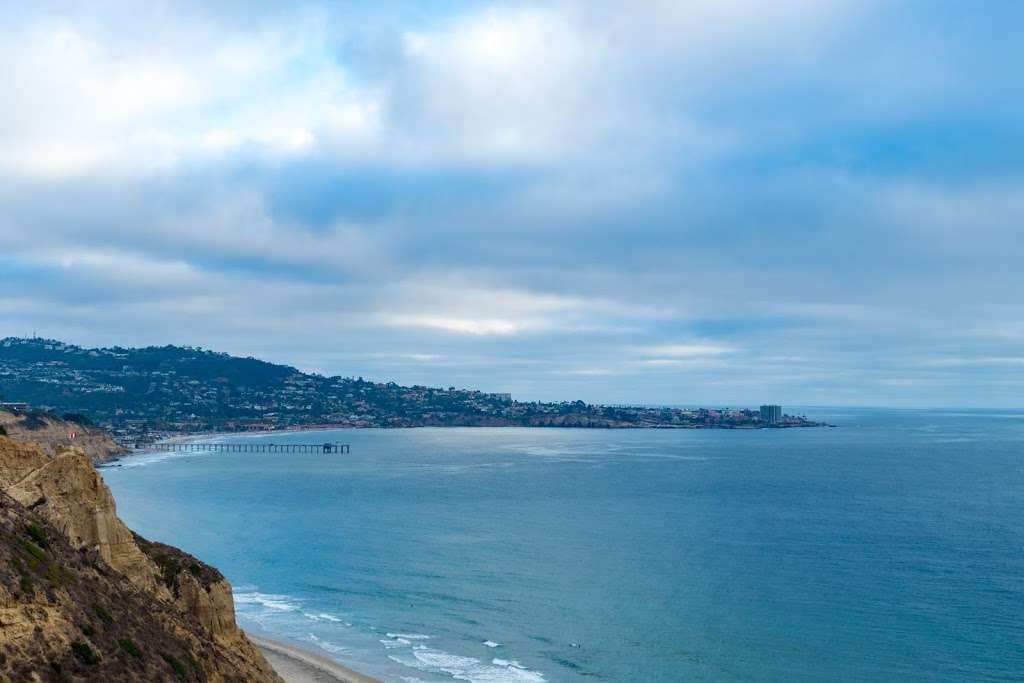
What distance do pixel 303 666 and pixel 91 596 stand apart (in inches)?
824

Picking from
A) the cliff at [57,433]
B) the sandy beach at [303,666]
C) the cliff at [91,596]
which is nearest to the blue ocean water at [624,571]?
the sandy beach at [303,666]

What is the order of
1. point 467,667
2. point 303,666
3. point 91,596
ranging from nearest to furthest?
1. point 91,596
2. point 303,666
3. point 467,667

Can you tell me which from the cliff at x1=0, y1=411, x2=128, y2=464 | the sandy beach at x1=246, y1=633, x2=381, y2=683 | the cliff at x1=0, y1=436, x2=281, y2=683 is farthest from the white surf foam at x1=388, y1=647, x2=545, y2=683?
the cliff at x1=0, y1=411, x2=128, y2=464

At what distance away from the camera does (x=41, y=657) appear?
18484 mm

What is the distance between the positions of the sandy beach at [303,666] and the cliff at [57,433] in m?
83.3

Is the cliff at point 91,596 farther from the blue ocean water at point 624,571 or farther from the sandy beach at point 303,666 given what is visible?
the blue ocean water at point 624,571

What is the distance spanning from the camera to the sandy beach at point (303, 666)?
40.4 m

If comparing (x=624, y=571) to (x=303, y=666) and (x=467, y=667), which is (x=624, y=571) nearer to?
(x=467, y=667)

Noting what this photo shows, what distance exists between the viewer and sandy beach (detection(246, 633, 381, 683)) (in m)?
40.4

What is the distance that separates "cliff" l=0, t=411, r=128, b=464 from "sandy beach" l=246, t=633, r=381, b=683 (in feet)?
273

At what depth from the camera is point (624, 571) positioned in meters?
65.2

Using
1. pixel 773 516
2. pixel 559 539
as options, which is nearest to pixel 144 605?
pixel 559 539

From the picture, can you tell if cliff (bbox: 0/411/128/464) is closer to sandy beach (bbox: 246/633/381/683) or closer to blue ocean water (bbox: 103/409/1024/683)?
blue ocean water (bbox: 103/409/1024/683)

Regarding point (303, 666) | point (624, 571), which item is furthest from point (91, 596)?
point (624, 571)
